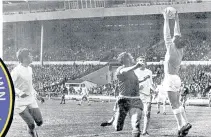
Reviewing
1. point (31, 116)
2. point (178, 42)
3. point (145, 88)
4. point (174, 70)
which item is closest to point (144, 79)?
point (145, 88)

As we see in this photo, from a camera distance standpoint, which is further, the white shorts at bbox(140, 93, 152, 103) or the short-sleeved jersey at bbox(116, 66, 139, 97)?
the white shorts at bbox(140, 93, 152, 103)

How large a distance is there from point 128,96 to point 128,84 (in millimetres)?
124

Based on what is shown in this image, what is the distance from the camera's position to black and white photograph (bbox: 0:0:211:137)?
4660mm

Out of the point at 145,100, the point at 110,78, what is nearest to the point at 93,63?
the point at 110,78

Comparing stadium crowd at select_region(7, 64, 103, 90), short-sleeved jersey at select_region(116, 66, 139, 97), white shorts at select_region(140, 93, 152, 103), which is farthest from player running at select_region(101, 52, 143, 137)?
stadium crowd at select_region(7, 64, 103, 90)

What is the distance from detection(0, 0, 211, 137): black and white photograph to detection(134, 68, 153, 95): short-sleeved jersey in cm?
1

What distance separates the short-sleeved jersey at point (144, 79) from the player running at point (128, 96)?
90cm

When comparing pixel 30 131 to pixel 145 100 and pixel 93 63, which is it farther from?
pixel 93 63

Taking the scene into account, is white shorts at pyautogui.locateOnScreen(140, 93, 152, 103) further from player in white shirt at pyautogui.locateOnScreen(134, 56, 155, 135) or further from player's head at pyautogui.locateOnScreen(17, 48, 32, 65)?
player's head at pyautogui.locateOnScreen(17, 48, 32, 65)

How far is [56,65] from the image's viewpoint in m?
7.37

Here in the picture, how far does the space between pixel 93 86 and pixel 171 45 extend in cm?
313

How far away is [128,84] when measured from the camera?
14.9ft

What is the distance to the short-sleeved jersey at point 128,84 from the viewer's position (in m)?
4.51

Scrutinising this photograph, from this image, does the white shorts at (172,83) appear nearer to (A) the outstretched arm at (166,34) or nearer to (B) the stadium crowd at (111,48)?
(A) the outstretched arm at (166,34)
